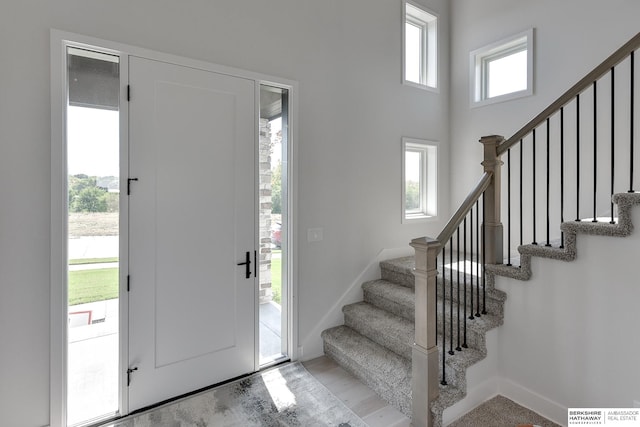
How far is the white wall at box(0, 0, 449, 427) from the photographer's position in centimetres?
190

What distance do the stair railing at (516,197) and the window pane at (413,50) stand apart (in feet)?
4.91

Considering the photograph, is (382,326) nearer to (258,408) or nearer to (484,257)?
(484,257)

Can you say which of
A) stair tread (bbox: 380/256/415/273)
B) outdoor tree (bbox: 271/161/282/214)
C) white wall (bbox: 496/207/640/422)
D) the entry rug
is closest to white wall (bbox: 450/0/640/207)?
stair tread (bbox: 380/256/415/273)

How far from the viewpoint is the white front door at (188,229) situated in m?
2.26

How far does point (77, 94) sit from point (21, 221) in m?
0.87

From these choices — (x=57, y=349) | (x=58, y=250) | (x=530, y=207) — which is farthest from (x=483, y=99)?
(x=57, y=349)

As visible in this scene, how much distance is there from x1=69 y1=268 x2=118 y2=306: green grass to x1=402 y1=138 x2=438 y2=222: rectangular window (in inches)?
118

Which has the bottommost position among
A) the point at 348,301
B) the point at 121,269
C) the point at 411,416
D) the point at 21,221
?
the point at 411,416

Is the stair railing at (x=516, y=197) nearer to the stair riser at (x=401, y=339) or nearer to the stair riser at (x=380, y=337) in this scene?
the stair riser at (x=401, y=339)

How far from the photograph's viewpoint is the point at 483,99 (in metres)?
3.79

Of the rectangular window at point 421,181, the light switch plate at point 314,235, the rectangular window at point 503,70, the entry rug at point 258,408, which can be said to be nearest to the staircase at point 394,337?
the entry rug at point 258,408

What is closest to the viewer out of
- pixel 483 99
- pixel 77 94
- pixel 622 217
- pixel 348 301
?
pixel 622 217

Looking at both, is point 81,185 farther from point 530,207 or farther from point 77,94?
point 530,207

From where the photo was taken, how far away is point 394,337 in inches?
104
